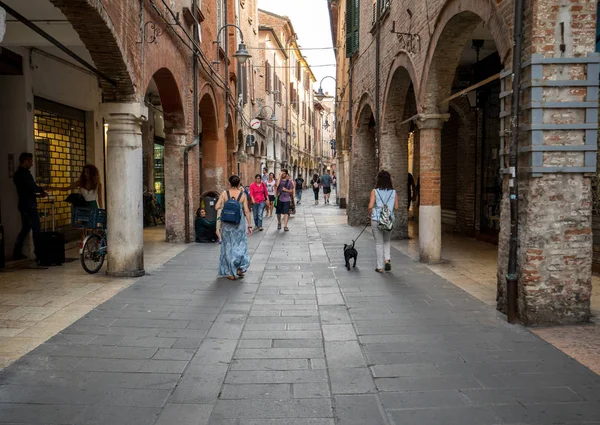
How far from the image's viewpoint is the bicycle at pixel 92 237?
8250 millimetres

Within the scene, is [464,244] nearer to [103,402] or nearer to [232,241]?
[232,241]

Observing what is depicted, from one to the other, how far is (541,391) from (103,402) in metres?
3.08

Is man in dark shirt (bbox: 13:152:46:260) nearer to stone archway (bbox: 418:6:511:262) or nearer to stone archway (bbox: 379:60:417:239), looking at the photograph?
stone archway (bbox: 418:6:511:262)

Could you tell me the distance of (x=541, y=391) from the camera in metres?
3.79

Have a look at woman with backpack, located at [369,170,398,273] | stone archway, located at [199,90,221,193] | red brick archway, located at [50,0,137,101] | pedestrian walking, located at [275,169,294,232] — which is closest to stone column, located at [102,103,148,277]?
red brick archway, located at [50,0,137,101]

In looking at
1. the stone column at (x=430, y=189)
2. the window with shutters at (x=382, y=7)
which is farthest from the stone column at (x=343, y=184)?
the stone column at (x=430, y=189)

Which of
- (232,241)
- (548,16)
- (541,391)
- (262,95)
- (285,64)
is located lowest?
(541,391)

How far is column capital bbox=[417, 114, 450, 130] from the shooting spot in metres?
9.38

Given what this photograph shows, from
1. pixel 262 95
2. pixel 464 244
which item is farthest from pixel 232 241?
pixel 262 95

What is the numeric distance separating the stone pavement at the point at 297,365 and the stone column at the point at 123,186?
105 cm

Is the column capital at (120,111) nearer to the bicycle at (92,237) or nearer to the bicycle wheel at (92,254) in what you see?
the bicycle at (92,237)

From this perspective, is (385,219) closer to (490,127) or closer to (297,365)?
(297,365)

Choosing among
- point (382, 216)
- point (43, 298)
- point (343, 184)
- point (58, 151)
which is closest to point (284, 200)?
point (58, 151)

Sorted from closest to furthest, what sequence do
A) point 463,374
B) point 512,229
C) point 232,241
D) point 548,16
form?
point 463,374 → point 548,16 → point 512,229 → point 232,241
